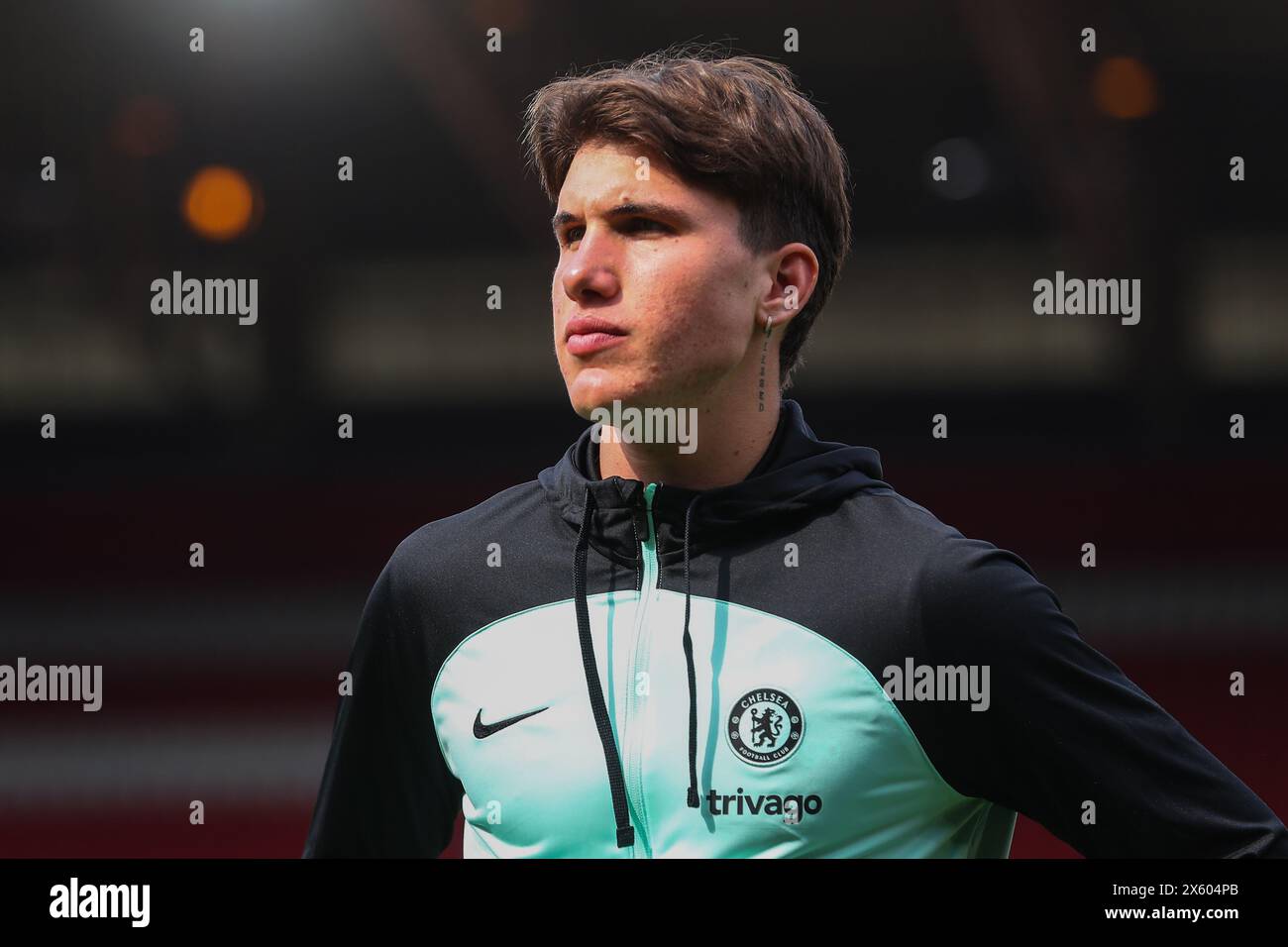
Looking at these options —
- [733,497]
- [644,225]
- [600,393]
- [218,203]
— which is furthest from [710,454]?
[218,203]

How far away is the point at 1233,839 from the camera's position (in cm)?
148

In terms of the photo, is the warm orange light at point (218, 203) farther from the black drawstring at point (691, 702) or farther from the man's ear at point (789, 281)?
the black drawstring at point (691, 702)

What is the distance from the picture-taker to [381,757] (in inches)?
70.1

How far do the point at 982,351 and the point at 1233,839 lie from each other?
259 cm

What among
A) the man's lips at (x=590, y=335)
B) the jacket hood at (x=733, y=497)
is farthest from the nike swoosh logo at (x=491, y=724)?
the man's lips at (x=590, y=335)

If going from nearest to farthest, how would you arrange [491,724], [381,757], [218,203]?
[491,724], [381,757], [218,203]

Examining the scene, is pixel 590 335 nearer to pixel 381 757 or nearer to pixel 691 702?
pixel 691 702

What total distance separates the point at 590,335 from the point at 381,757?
68 cm

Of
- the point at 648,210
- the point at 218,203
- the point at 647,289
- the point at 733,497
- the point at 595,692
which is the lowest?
the point at 595,692

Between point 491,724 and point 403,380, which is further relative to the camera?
point 403,380

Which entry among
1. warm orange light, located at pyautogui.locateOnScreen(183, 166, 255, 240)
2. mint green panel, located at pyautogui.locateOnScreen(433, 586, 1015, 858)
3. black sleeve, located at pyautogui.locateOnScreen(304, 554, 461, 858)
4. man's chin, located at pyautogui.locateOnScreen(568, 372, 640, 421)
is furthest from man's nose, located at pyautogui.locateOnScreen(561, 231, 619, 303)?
warm orange light, located at pyautogui.locateOnScreen(183, 166, 255, 240)

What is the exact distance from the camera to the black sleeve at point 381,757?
1.75 metres

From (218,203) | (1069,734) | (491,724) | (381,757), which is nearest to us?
Answer: (1069,734)

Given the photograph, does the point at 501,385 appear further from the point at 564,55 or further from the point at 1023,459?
the point at 1023,459
